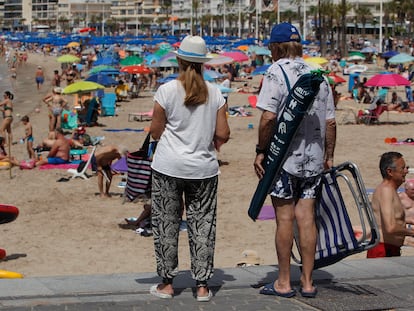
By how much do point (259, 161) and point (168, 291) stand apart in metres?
0.86

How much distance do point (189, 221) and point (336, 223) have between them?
850 millimetres

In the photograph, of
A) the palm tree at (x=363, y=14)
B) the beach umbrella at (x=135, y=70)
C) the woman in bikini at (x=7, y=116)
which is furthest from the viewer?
the palm tree at (x=363, y=14)

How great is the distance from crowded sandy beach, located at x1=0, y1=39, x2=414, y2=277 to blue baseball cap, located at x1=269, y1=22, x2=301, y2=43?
329cm

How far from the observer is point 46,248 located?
28.9 feet

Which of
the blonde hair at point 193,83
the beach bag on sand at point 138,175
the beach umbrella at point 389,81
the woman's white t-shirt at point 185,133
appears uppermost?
the blonde hair at point 193,83

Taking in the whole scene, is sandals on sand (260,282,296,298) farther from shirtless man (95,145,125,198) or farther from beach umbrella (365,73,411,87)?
beach umbrella (365,73,411,87)

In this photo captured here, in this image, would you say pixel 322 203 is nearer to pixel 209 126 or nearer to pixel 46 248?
pixel 209 126

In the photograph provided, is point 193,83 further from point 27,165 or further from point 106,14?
point 106,14

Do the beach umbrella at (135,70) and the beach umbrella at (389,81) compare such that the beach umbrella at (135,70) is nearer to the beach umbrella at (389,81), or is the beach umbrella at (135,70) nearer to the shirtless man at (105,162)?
the beach umbrella at (389,81)

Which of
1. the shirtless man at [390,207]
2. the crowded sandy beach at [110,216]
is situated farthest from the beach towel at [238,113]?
the shirtless man at [390,207]

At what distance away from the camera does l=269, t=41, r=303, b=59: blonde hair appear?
4816 mm

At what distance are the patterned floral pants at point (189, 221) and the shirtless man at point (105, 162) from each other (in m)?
6.32

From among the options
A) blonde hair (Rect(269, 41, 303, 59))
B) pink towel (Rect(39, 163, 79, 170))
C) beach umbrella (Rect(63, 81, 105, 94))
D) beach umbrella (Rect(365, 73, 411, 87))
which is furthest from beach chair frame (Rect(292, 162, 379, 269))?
beach umbrella (Rect(63, 81, 105, 94))

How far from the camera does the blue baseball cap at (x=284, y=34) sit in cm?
479
